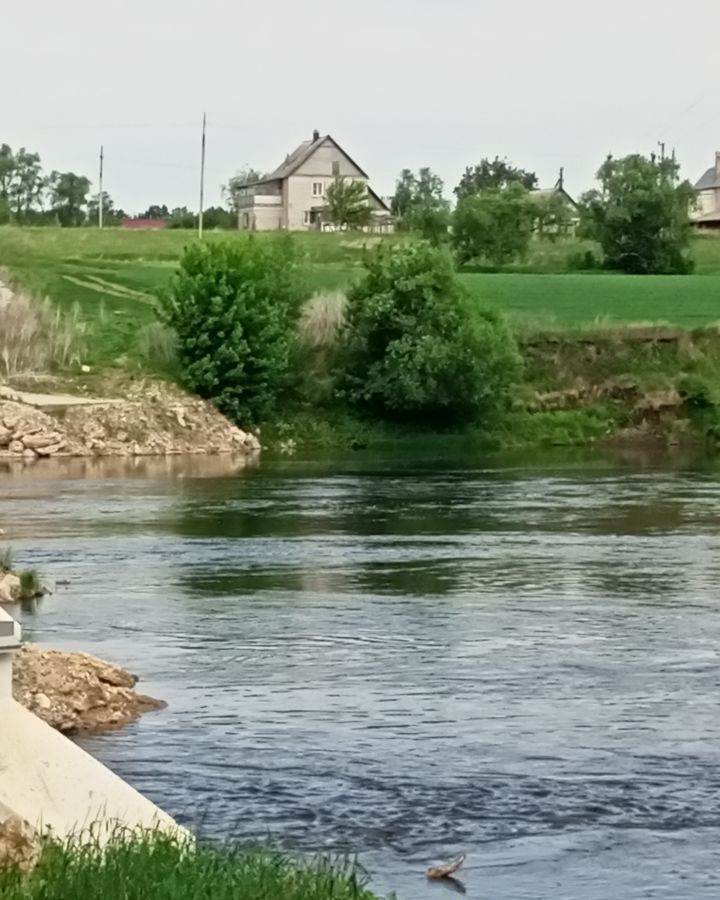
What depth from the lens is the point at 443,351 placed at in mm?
68500

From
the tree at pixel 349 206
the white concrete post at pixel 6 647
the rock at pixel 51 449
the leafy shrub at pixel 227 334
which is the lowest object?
the rock at pixel 51 449

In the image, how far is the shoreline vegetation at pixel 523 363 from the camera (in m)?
70.3

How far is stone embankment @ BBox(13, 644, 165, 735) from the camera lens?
2084 cm

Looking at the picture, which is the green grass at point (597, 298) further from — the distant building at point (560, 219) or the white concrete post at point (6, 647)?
the white concrete post at point (6, 647)

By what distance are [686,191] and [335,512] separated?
260ft

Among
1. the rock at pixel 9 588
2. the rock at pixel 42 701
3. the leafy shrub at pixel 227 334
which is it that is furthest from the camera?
the leafy shrub at pixel 227 334

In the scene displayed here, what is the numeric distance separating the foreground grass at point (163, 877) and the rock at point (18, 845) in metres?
0.12

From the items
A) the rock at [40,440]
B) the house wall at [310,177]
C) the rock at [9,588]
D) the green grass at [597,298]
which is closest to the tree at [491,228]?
the green grass at [597,298]

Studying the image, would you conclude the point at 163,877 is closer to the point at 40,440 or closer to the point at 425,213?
the point at 40,440

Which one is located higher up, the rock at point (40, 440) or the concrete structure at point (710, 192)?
the concrete structure at point (710, 192)

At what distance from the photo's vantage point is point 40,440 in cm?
6312

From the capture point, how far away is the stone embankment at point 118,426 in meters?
63.3

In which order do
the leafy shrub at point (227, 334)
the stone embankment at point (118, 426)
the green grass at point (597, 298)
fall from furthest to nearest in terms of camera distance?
the green grass at point (597, 298) → the leafy shrub at point (227, 334) → the stone embankment at point (118, 426)

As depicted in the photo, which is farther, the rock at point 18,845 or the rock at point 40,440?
the rock at point 40,440
